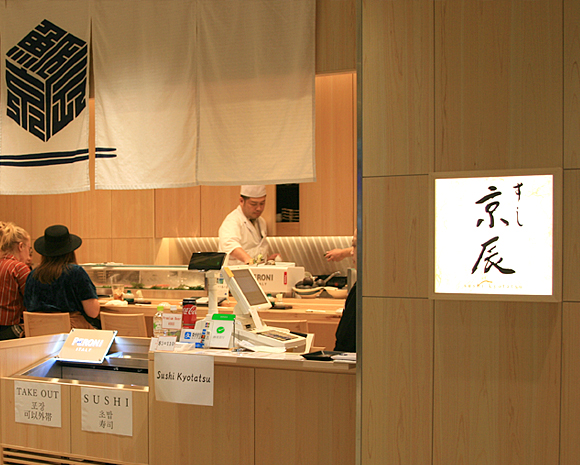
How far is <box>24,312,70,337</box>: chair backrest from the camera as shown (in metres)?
3.46

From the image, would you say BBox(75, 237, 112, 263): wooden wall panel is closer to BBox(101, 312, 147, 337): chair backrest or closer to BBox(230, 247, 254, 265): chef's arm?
BBox(230, 247, 254, 265): chef's arm

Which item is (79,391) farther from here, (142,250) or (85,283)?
(142,250)

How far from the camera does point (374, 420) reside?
2045 millimetres

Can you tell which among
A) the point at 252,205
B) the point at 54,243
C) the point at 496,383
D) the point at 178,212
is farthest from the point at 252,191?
the point at 496,383

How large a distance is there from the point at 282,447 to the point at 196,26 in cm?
295

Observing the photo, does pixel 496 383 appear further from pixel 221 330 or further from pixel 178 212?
pixel 178 212

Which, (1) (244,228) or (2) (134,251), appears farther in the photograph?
(2) (134,251)

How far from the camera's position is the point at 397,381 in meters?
2.03

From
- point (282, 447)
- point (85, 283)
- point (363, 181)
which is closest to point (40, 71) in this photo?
point (85, 283)

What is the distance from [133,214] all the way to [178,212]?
0.70m

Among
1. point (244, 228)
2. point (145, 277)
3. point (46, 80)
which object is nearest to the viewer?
point (46, 80)

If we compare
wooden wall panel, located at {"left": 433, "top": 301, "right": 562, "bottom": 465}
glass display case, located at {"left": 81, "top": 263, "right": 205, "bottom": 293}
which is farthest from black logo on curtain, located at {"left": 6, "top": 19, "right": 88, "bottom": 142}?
wooden wall panel, located at {"left": 433, "top": 301, "right": 562, "bottom": 465}

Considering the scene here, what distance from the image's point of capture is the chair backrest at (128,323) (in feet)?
11.8

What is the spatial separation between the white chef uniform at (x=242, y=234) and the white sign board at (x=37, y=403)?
2951 mm
